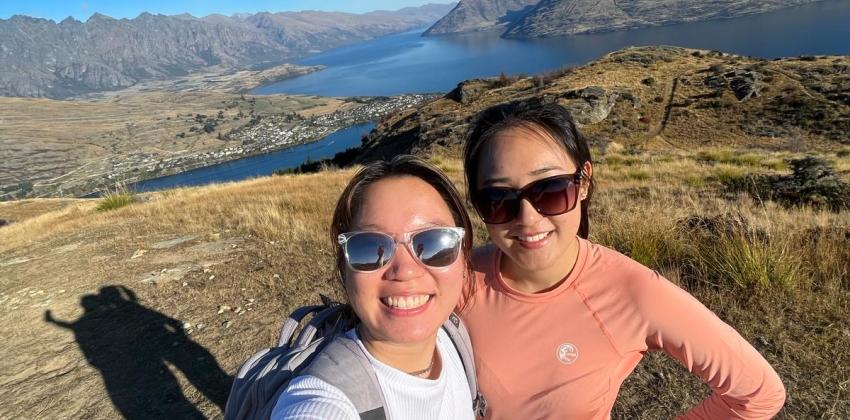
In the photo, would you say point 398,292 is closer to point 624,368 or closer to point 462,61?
point 624,368

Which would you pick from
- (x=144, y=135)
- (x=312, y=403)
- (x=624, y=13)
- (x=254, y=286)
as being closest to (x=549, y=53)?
(x=624, y=13)

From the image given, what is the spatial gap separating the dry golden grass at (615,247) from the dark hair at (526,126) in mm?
1836

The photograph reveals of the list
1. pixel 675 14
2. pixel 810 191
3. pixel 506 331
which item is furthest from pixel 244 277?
pixel 675 14

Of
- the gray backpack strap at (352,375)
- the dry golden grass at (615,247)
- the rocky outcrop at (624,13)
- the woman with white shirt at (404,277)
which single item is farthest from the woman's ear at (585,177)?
the rocky outcrop at (624,13)

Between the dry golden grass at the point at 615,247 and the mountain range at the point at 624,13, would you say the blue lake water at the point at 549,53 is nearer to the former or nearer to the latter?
the mountain range at the point at 624,13

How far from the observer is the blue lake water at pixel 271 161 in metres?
79.6

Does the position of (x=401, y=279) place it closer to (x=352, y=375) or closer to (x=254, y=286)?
(x=352, y=375)

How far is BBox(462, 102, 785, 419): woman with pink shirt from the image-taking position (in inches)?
54.4

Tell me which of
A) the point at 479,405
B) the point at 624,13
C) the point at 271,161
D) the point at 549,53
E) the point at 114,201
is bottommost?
the point at 271,161

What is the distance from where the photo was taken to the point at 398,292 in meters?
1.29

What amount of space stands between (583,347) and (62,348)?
16.2ft

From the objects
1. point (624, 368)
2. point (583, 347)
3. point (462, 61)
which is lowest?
point (462, 61)

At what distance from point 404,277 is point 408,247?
98 millimetres

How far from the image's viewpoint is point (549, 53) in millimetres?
120250
